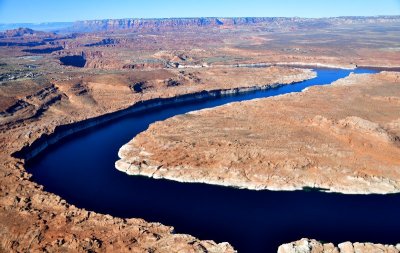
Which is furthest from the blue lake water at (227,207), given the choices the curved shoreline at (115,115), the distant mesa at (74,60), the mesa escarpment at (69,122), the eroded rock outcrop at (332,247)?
the distant mesa at (74,60)

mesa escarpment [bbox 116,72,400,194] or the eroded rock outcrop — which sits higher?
mesa escarpment [bbox 116,72,400,194]

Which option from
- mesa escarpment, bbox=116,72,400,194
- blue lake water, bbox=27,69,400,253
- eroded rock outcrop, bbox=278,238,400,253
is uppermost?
mesa escarpment, bbox=116,72,400,194

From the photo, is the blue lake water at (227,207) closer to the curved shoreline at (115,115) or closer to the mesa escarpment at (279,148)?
the mesa escarpment at (279,148)

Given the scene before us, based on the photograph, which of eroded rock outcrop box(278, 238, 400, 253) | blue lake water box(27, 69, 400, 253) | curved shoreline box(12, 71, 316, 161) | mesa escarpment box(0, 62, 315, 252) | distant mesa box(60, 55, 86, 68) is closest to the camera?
eroded rock outcrop box(278, 238, 400, 253)

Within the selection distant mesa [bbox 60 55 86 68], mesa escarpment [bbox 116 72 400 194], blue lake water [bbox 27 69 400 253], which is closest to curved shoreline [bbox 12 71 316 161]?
blue lake water [bbox 27 69 400 253]

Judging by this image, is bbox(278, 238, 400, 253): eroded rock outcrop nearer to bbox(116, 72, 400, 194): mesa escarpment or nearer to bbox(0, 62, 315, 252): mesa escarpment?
bbox(0, 62, 315, 252): mesa escarpment

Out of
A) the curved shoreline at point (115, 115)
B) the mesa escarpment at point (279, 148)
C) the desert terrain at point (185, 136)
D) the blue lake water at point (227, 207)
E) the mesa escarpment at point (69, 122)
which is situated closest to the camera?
the mesa escarpment at point (69, 122)

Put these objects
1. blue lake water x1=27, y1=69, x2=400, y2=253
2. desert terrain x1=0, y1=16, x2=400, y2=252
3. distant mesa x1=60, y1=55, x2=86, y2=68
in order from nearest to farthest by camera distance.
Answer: desert terrain x1=0, y1=16, x2=400, y2=252, blue lake water x1=27, y1=69, x2=400, y2=253, distant mesa x1=60, y1=55, x2=86, y2=68
